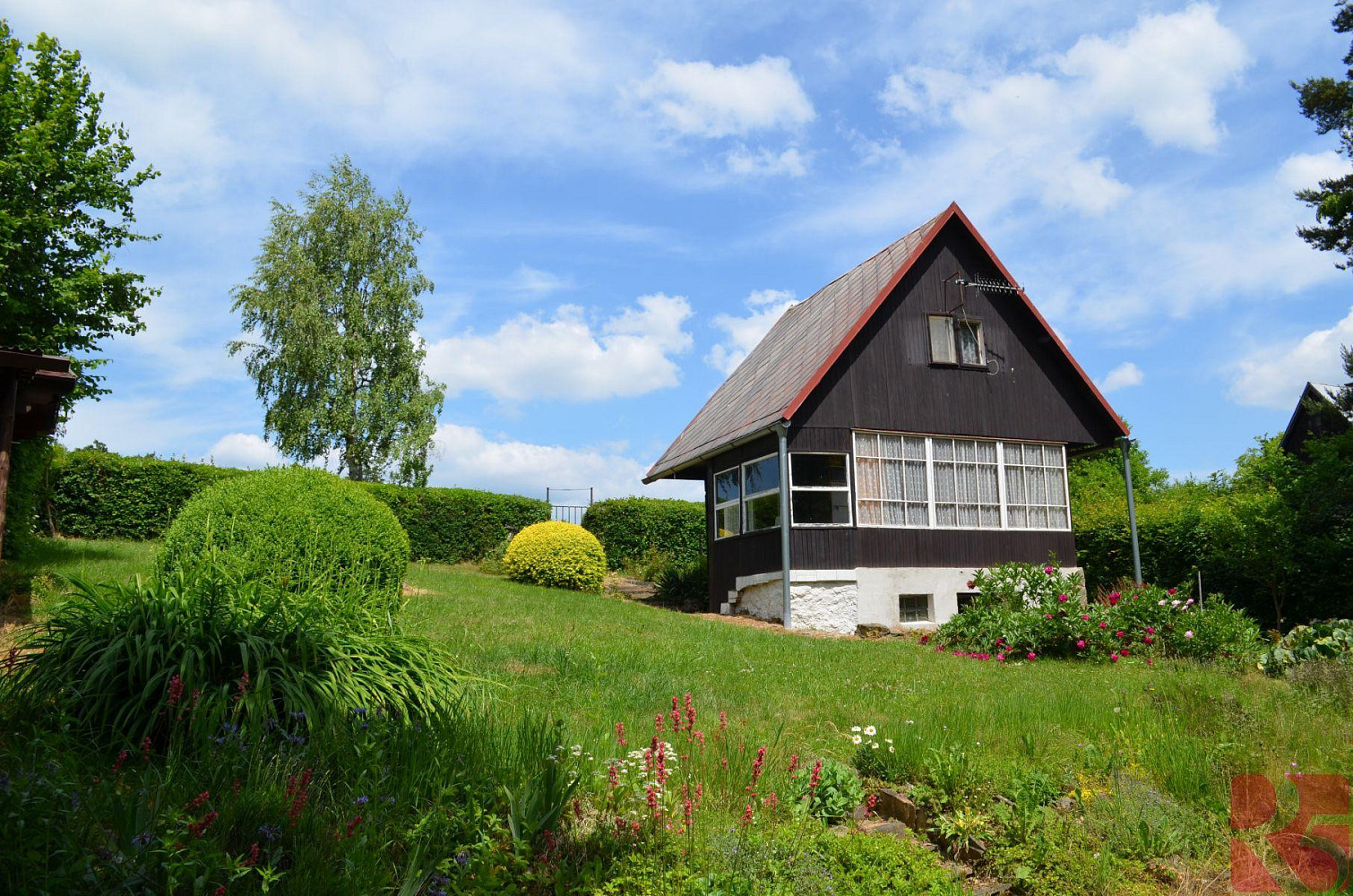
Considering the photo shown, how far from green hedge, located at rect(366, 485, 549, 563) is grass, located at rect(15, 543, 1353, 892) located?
34.3ft

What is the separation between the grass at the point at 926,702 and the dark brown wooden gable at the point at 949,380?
18.5 ft

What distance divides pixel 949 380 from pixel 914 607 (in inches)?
174

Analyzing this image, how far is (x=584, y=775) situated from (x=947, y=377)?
1494cm

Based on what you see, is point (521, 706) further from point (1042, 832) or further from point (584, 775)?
point (1042, 832)

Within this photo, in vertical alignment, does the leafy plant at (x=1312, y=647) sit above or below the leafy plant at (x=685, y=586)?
below

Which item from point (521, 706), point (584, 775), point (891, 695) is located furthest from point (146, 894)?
point (891, 695)

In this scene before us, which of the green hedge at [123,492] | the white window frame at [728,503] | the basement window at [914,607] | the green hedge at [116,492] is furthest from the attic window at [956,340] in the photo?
the green hedge at [116,492]

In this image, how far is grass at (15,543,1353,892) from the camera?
5.85m

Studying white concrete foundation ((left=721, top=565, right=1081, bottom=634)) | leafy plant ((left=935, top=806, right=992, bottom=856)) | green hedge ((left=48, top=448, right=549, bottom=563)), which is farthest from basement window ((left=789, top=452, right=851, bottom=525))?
leafy plant ((left=935, top=806, right=992, bottom=856))

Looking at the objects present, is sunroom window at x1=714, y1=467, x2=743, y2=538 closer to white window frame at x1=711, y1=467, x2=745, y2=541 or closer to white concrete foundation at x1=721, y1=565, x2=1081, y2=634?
white window frame at x1=711, y1=467, x2=745, y2=541

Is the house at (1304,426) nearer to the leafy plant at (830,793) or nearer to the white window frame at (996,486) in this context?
the white window frame at (996,486)

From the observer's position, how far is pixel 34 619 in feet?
33.7

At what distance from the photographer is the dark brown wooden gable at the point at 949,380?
1728 centimetres

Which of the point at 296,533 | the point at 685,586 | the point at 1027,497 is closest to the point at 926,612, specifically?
the point at 1027,497
